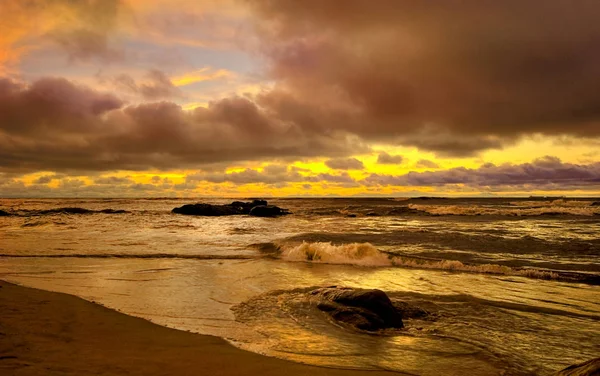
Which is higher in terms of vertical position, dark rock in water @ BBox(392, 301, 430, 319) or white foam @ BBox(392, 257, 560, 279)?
dark rock in water @ BBox(392, 301, 430, 319)

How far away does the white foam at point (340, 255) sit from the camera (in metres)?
13.7

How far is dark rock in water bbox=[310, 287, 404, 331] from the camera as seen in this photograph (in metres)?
Result: 6.29

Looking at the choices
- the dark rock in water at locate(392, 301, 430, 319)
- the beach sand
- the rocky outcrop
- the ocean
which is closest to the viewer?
the beach sand

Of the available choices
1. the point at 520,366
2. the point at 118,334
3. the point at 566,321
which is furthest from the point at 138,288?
the point at 566,321

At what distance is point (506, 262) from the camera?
43.9 feet

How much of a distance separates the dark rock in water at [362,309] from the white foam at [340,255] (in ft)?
21.1

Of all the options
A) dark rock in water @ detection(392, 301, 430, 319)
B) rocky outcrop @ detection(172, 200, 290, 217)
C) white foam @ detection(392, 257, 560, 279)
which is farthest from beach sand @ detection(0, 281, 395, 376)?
rocky outcrop @ detection(172, 200, 290, 217)

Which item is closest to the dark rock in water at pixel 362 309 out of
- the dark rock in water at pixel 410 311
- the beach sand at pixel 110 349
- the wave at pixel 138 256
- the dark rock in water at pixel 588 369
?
the dark rock in water at pixel 410 311

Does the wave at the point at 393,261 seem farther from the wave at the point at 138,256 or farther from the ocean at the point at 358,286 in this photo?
the wave at the point at 138,256

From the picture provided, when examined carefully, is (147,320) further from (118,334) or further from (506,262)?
(506,262)

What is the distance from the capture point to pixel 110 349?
470cm

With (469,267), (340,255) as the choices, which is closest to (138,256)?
(340,255)

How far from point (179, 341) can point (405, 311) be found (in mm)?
3998

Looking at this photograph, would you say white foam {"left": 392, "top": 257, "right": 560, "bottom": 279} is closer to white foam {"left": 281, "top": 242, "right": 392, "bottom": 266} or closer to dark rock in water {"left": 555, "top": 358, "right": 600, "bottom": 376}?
white foam {"left": 281, "top": 242, "right": 392, "bottom": 266}
